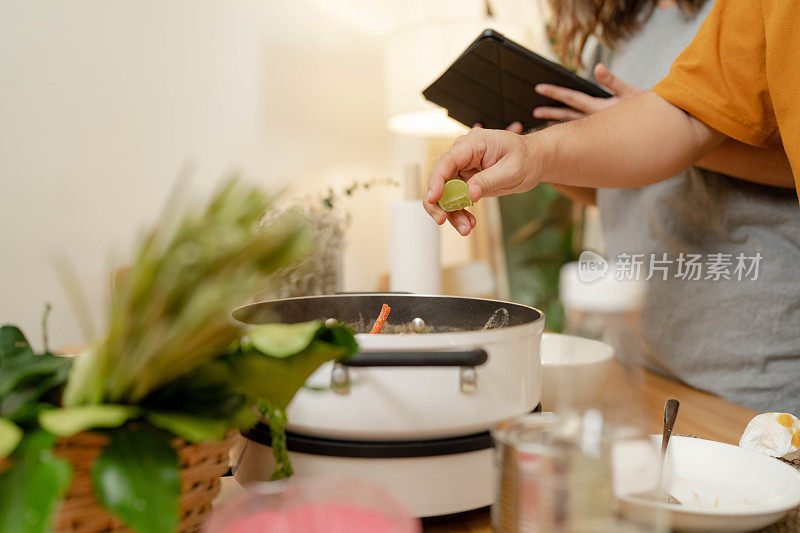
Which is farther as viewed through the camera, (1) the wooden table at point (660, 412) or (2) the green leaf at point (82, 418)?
(1) the wooden table at point (660, 412)

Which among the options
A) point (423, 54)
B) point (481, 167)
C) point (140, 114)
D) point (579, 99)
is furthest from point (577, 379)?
point (140, 114)

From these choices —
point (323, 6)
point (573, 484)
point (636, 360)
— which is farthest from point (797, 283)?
point (323, 6)

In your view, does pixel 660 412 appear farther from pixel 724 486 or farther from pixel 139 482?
pixel 139 482

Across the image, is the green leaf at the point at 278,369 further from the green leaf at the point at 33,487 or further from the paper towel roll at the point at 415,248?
the paper towel roll at the point at 415,248

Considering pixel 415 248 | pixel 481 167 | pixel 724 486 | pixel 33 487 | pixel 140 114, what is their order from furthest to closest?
pixel 140 114 → pixel 415 248 → pixel 481 167 → pixel 724 486 → pixel 33 487

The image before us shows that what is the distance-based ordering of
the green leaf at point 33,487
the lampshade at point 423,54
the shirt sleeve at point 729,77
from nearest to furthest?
1. the green leaf at point 33,487
2. the shirt sleeve at point 729,77
3. the lampshade at point 423,54

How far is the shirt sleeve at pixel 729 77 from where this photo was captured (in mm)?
886

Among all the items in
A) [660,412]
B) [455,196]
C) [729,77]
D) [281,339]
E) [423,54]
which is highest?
[423,54]

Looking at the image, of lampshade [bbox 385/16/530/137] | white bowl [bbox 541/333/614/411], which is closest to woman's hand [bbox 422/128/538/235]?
white bowl [bbox 541/333/614/411]

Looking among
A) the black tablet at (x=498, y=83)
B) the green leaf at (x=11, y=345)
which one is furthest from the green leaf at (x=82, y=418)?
the black tablet at (x=498, y=83)

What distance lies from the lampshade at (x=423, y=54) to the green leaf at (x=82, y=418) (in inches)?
70.0

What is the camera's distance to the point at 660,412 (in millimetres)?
889

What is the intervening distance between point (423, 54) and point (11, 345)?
1.84 metres

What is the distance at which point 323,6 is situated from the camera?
2.53 meters
